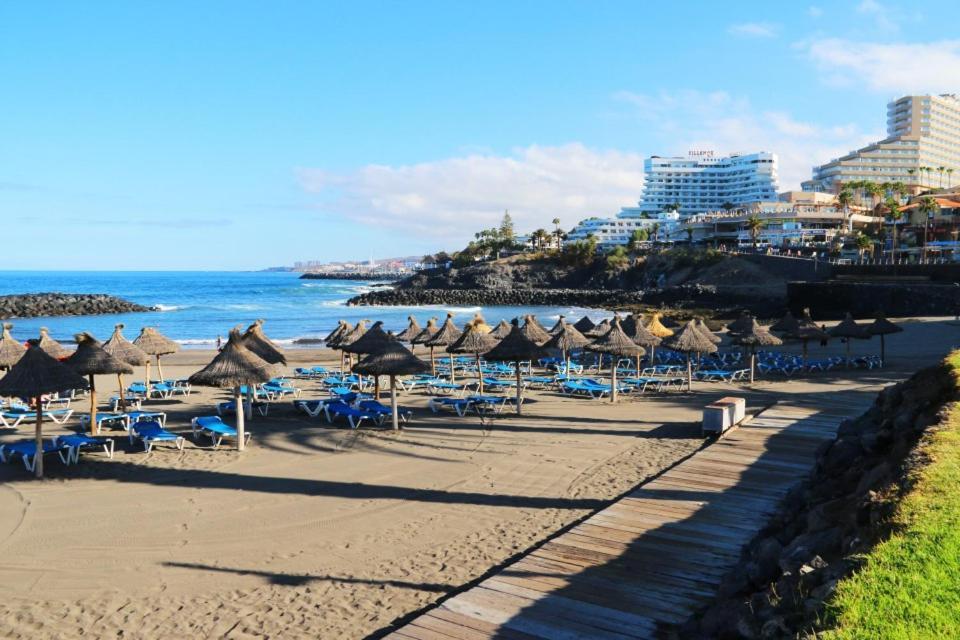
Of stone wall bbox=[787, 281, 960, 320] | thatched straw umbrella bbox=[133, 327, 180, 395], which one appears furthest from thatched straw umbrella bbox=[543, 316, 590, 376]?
stone wall bbox=[787, 281, 960, 320]

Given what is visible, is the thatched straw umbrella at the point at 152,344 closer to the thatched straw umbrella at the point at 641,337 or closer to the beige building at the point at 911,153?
the thatched straw umbrella at the point at 641,337

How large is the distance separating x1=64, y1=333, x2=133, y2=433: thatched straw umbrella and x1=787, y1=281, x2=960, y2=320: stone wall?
39291 millimetres

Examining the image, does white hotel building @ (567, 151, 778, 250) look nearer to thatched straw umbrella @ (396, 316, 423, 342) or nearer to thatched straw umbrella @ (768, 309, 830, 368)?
thatched straw umbrella @ (768, 309, 830, 368)

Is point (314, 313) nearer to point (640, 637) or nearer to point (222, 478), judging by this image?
point (222, 478)

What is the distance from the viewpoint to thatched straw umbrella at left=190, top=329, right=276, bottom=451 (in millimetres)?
12578

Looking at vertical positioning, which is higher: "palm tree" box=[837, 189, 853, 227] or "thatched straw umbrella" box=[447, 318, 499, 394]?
"palm tree" box=[837, 189, 853, 227]

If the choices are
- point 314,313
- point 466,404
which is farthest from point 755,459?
point 314,313

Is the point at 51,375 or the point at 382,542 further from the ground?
the point at 51,375

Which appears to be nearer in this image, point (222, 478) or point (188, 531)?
point (188, 531)

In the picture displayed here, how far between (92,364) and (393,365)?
586 centimetres

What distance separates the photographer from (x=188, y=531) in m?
8.58

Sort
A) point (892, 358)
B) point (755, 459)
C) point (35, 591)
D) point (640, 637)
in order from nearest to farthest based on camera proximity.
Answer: point (640, 637)
point (35, 591)
point (755, 459)
point (892, 358)

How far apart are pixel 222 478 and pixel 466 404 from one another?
6.53 metres

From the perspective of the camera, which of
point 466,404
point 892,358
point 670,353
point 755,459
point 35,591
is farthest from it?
point 670,353
